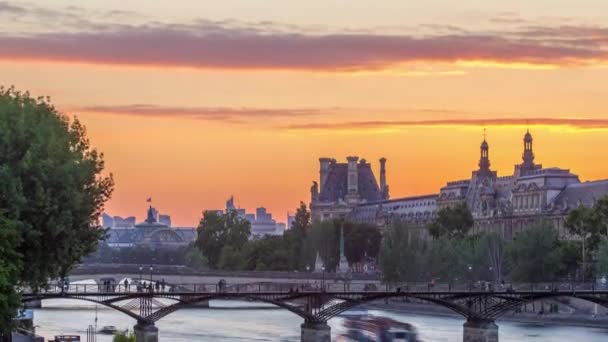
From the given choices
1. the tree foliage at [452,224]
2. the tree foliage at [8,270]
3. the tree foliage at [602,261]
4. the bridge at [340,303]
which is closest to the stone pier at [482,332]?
the bridge at [340,303]

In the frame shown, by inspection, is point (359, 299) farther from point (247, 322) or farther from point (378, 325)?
point (247, 322)

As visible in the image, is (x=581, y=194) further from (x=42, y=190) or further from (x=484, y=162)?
(x=42, y=190)

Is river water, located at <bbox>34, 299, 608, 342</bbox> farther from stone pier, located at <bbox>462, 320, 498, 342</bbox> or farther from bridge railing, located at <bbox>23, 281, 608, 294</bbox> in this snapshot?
stone pier, located at <bbox>462, 320, 498, 342</bbox>

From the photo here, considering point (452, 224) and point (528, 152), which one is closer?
point (452, 224)

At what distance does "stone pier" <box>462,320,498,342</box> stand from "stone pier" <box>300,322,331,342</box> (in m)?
6.03

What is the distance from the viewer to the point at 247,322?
103m

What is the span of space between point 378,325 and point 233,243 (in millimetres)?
94762

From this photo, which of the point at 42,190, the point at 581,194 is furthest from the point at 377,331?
the point at 581,194

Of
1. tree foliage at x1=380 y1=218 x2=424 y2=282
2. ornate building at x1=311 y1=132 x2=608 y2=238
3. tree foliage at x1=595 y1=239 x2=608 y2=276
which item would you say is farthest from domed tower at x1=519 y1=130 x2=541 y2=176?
tree foliage at x1=595 y1=239 x2=608 y2=276

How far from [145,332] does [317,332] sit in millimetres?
7145

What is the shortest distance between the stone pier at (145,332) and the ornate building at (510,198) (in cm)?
6316

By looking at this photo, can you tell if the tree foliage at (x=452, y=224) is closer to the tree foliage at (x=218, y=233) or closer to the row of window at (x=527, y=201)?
the row of window at (x=527, y=201)

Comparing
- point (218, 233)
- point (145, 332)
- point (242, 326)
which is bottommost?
point (145, 332)

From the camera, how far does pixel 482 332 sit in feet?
251
